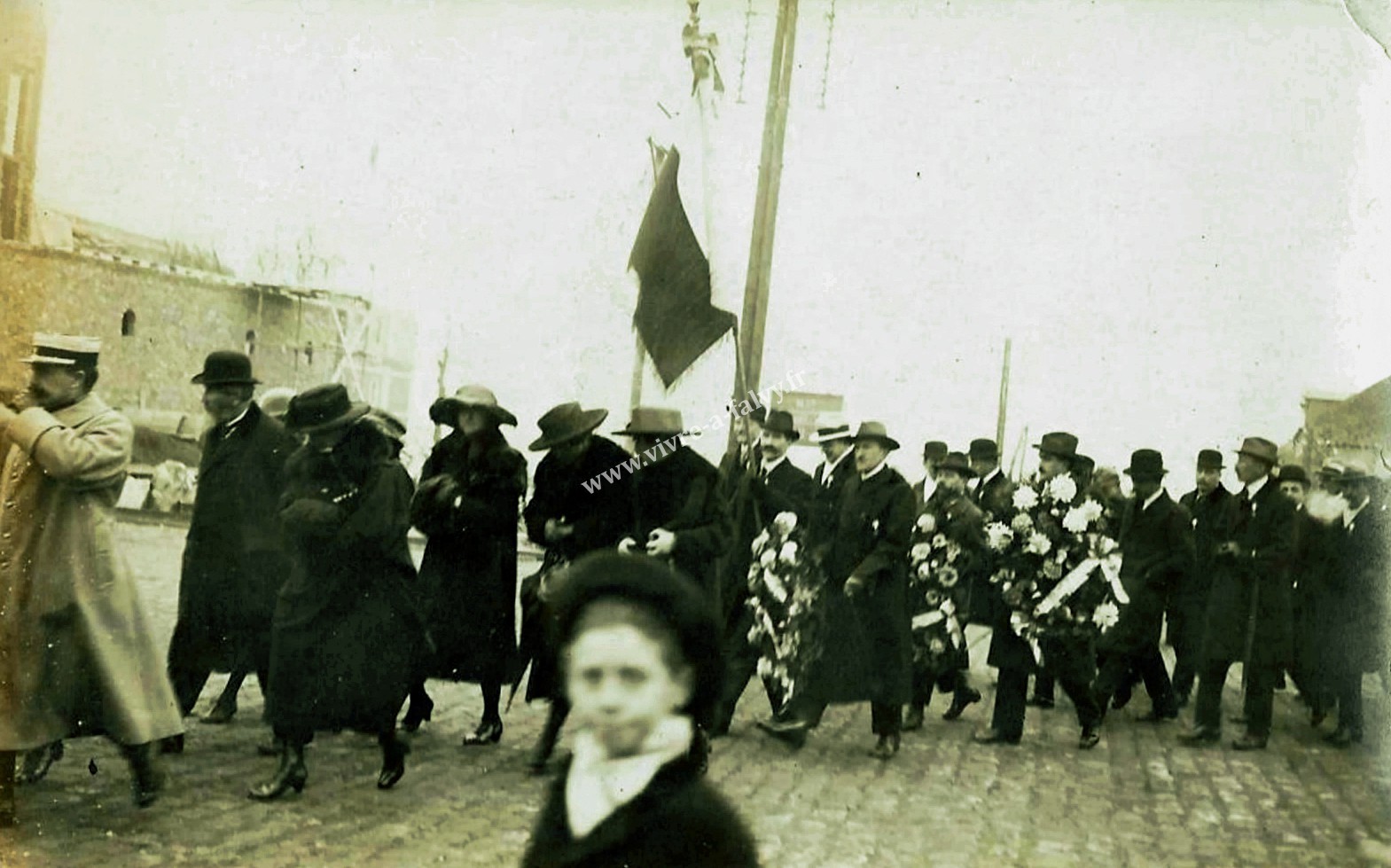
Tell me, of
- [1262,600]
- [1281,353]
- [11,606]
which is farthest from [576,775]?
[1262,600]

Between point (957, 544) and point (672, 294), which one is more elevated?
point (672, 294)

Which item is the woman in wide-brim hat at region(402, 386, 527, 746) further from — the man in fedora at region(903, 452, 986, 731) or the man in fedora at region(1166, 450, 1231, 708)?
the man in fedora at region(1166, 450, 1231, 708)

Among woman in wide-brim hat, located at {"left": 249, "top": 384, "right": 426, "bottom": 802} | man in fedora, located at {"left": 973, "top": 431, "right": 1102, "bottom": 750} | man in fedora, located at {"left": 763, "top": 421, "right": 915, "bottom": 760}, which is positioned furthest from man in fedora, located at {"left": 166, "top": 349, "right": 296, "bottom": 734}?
man in fedora, located at {"left": 973, "top": 431, "right": 1102, "bottom": 750}

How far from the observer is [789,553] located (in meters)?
7.23

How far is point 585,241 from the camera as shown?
7.45 meters

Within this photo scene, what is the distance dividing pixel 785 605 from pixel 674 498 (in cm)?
152

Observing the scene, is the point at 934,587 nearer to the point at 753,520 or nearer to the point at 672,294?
the point at 753,520

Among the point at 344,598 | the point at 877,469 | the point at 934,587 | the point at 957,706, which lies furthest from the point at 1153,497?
the point at 344,598

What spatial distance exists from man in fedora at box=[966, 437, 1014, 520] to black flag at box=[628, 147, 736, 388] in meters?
2.77

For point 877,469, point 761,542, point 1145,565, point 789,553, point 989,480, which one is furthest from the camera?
point 989,480

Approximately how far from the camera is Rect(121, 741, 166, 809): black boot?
482 centimetres

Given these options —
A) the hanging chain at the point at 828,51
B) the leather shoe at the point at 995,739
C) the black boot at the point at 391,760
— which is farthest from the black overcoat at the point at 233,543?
the leather shoe at the point at 995,739

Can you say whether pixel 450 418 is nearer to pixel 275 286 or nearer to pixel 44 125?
pixel 275 286

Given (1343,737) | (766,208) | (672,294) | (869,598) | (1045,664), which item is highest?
(766,208)
